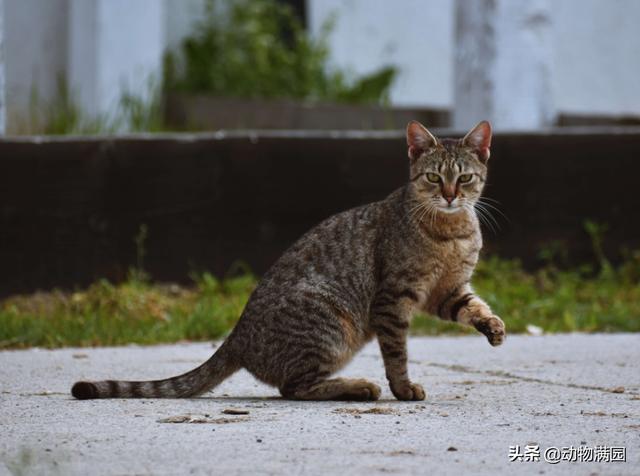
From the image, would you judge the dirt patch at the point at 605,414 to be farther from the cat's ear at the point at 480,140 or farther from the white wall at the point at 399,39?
→ the white wall at the point at 399,39

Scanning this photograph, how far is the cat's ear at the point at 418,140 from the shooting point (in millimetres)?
4617

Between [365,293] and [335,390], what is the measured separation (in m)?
0.41

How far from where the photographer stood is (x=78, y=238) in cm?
685

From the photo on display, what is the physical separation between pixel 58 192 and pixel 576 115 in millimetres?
4934

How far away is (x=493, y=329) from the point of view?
13.9ft

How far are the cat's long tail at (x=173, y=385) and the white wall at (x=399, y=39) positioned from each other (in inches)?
301

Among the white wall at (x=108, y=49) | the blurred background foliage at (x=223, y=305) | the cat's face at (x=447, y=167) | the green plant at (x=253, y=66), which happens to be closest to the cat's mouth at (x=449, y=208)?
the cat's face at (x=447, y=167)

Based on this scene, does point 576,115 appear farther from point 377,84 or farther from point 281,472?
point 281,472

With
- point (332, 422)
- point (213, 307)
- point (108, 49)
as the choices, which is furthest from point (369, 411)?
point (108, 49)

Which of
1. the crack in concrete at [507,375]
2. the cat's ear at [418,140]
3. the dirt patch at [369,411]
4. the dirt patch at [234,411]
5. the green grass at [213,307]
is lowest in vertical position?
the green grass at [213,307]

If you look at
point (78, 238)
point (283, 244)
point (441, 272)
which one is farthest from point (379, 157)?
point (441, 272)

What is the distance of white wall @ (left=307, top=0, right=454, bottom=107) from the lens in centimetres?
1162

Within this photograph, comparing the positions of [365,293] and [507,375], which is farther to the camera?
[507,375]

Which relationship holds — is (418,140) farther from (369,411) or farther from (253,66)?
(253,66)
